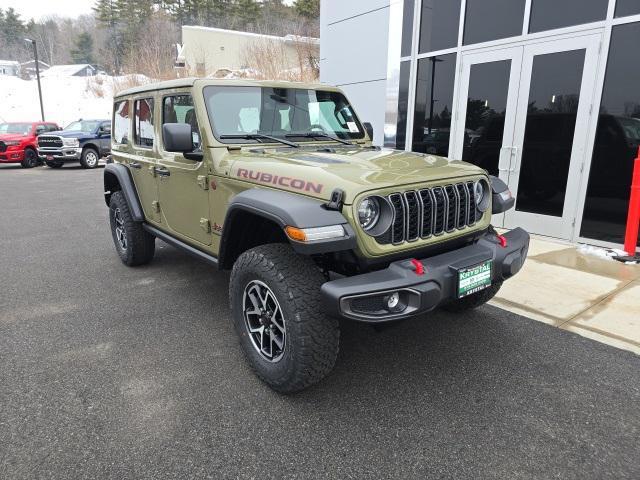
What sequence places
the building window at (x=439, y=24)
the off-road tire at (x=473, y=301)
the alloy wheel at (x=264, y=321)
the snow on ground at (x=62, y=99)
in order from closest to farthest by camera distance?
the alloy wheel at (x=264, y=321) → the off-road tire at (x=473, y=301) → the building window at (x=439, y=24) → the snow on ground at (x=62, y=99)

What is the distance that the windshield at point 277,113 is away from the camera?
3430mm

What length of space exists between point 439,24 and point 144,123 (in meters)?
5.17

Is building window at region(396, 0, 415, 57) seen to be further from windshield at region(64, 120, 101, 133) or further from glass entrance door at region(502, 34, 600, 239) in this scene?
windshield at region(64, 120, 101, 133)

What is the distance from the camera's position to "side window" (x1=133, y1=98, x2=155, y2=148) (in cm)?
Answer: 421

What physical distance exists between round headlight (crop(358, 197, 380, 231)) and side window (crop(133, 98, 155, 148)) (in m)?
2.59

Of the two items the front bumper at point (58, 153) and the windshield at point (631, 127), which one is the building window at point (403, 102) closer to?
the windshield at point (631, 127)

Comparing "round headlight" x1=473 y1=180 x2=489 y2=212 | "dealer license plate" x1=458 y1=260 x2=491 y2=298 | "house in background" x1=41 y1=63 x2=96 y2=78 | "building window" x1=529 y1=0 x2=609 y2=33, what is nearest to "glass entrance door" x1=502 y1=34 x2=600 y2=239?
"building window" x1=529 y1=0 x2=609 y2=33

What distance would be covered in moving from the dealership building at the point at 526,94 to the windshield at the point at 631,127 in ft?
0.03

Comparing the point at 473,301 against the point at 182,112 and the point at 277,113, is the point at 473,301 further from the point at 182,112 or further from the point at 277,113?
the point at 182,112

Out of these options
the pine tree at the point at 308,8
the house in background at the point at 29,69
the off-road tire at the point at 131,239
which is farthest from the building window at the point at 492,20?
the house in background at the point at 29,69

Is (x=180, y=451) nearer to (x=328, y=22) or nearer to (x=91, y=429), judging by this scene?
(x=91, y=429)

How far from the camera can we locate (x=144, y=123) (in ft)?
14.3

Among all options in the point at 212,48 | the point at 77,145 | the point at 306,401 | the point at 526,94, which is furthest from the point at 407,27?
the point at 212,48

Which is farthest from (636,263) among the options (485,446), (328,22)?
(328,22)
